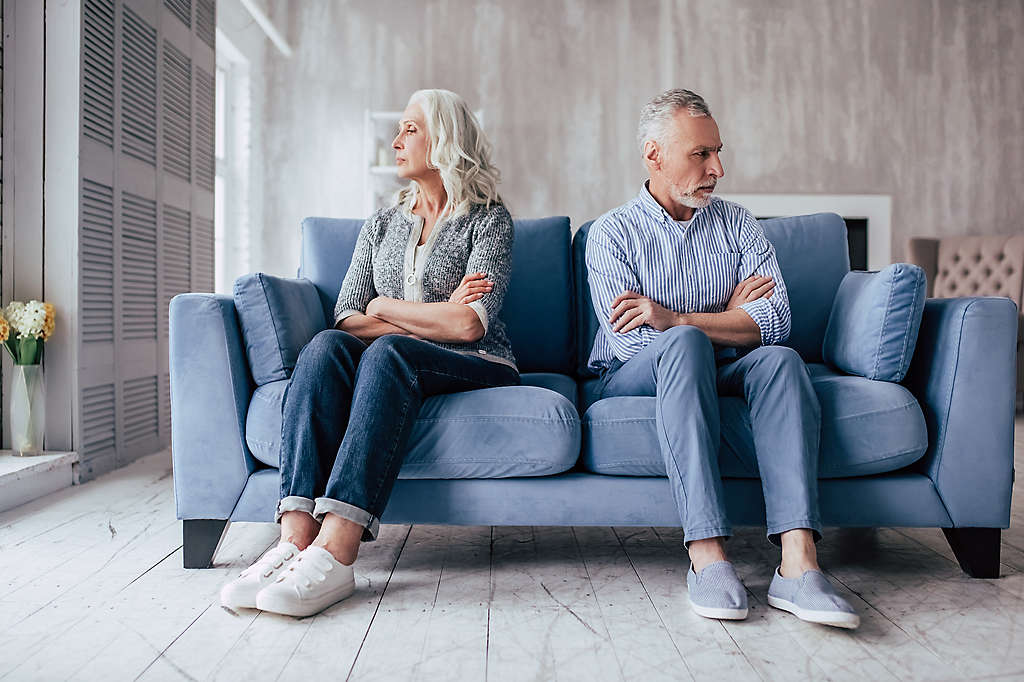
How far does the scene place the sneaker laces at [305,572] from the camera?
1381 millimetres

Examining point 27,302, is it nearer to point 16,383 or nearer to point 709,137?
point 16,383

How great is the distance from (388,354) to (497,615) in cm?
53

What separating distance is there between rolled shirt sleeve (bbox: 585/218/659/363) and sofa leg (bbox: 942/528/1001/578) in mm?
767

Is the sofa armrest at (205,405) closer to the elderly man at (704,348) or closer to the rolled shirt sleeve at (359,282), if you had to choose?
the rolled shirt sleeve at (359,282)

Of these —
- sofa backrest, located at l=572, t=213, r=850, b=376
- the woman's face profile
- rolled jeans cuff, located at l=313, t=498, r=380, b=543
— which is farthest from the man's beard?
rolled jeans cuff, located at l=313, t=498, r=380, b=543

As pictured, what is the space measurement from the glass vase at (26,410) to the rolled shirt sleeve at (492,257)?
A: 4.91 ft

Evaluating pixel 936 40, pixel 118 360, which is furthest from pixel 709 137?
pixel 936 40

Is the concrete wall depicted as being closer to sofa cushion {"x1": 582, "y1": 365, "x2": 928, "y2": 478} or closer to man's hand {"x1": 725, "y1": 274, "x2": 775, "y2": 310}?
man's hand {"x1": 725, "y1": 274, "x2": 775, "y2": 310}

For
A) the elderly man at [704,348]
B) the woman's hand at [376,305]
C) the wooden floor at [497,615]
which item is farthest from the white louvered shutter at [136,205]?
the elderly man at [704,348]

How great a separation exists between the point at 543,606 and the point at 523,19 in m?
4.54

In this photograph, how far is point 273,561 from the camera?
1.45m

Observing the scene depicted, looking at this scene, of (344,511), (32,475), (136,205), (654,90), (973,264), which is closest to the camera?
→ (344,511)

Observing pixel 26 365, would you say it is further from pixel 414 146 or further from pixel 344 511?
pixel 344 511

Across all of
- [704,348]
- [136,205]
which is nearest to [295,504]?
[704,348]
